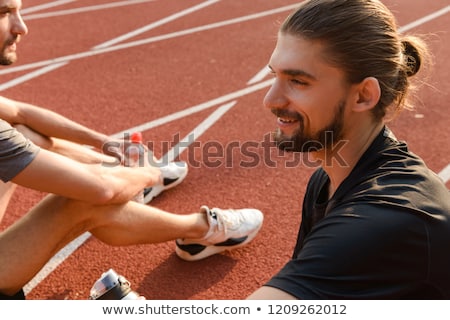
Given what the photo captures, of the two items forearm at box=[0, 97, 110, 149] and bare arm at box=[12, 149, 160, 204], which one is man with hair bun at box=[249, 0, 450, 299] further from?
forearm at box=[0, 97, 110, 149]

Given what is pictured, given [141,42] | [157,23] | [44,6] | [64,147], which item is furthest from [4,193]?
[44,6]

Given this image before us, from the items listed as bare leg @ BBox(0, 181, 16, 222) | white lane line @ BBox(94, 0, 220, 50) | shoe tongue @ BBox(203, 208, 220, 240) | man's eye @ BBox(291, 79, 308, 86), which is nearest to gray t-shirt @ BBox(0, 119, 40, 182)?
bare leg @ BBox(0, 181, 16, 222)

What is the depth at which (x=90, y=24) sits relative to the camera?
717cm

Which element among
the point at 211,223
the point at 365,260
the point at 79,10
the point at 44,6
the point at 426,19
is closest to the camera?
the point at 365,260

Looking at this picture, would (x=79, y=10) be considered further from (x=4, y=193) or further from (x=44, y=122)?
(x=4, y=193)

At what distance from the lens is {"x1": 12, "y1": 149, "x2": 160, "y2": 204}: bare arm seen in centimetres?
255

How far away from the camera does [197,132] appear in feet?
15.6

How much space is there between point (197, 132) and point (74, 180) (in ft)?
7.27

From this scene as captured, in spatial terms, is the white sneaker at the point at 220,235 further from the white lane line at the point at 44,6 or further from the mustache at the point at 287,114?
the white lane line at the point at 44,6

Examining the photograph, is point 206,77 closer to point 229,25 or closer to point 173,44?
point 173,44

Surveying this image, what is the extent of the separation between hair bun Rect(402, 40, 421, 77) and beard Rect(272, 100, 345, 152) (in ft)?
1.17

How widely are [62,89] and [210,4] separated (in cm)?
292

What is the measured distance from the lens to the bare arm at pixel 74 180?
2547mm

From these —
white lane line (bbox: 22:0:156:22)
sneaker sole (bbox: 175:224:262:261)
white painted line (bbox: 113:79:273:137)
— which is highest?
white lane line (bbox: 22:0:156:22)
